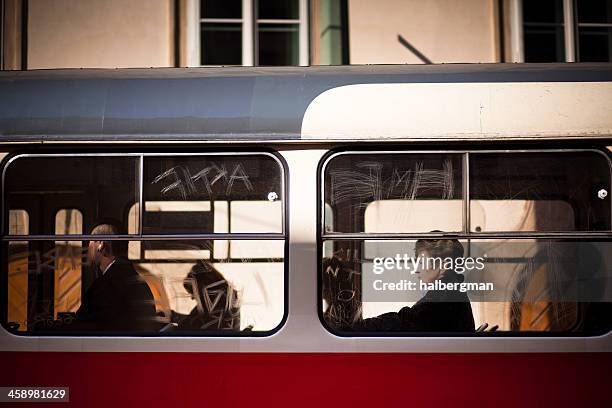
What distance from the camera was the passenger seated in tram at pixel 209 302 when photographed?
4.16 m

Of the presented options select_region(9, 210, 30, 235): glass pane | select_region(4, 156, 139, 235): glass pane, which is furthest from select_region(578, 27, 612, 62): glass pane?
select_region(9, 210, 30, 235): glass pane

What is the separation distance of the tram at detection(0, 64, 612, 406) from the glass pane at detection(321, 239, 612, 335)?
0.04 feet

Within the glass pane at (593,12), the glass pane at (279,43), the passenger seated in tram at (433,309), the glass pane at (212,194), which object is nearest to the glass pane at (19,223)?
the glass pane at (212,194)

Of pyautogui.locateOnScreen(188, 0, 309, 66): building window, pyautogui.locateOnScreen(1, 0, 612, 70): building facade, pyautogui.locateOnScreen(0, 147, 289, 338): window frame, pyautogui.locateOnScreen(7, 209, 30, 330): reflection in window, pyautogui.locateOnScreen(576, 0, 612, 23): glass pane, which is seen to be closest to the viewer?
pyautogui.locateOnScreen(0, 147, 289, 338): window frame

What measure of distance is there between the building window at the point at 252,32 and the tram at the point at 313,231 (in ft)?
16.8

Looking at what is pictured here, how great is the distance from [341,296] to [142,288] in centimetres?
124

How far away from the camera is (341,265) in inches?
161

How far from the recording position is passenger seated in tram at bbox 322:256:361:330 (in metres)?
4.09

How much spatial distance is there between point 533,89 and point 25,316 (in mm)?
3393

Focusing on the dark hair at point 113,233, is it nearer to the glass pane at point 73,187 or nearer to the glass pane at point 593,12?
the glass pane at point 73,187

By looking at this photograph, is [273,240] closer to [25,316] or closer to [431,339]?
[431,339]

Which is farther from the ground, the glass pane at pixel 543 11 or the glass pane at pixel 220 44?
the glass pane at pixel 543 11

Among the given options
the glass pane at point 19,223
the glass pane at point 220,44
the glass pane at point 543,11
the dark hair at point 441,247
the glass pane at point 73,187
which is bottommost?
the dark hair at point 441,247

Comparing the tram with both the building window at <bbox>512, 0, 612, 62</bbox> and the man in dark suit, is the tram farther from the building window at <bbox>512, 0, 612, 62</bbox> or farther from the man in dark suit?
the building window at <bbox>512, 0, 612, 62</bbox>
